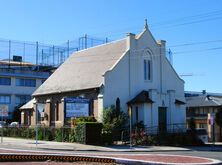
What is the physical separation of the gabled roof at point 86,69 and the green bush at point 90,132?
24.7ft

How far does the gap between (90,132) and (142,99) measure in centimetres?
904

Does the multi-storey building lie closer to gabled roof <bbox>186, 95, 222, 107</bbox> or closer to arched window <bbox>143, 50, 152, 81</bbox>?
gabled roof <bbox>186, 95, 222, 107</bbox>

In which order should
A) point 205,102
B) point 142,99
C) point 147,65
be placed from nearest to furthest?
point 142,99
point 147,65
point 205,102

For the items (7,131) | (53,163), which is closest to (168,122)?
(7,131)

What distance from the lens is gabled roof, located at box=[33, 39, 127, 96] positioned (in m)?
45.7

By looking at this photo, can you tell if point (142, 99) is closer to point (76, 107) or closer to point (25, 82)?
point (76, 107)

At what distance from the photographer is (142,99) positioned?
144 ft

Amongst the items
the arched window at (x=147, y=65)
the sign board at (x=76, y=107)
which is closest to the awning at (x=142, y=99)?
the arched window at (x=147, y=65)

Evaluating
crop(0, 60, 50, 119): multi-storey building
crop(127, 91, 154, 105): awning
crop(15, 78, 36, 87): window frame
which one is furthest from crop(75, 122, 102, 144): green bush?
crop(15, 78, 36, 87): window frame

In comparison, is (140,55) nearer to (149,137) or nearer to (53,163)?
(149,137)

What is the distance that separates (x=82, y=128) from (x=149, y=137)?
20.5ft

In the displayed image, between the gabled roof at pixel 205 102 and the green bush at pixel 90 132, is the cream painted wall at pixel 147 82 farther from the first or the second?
the gabled roof at pixel 205 102

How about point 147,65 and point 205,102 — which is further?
point 205,102

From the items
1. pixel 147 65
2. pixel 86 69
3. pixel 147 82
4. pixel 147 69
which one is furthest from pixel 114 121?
pixel 86 69
